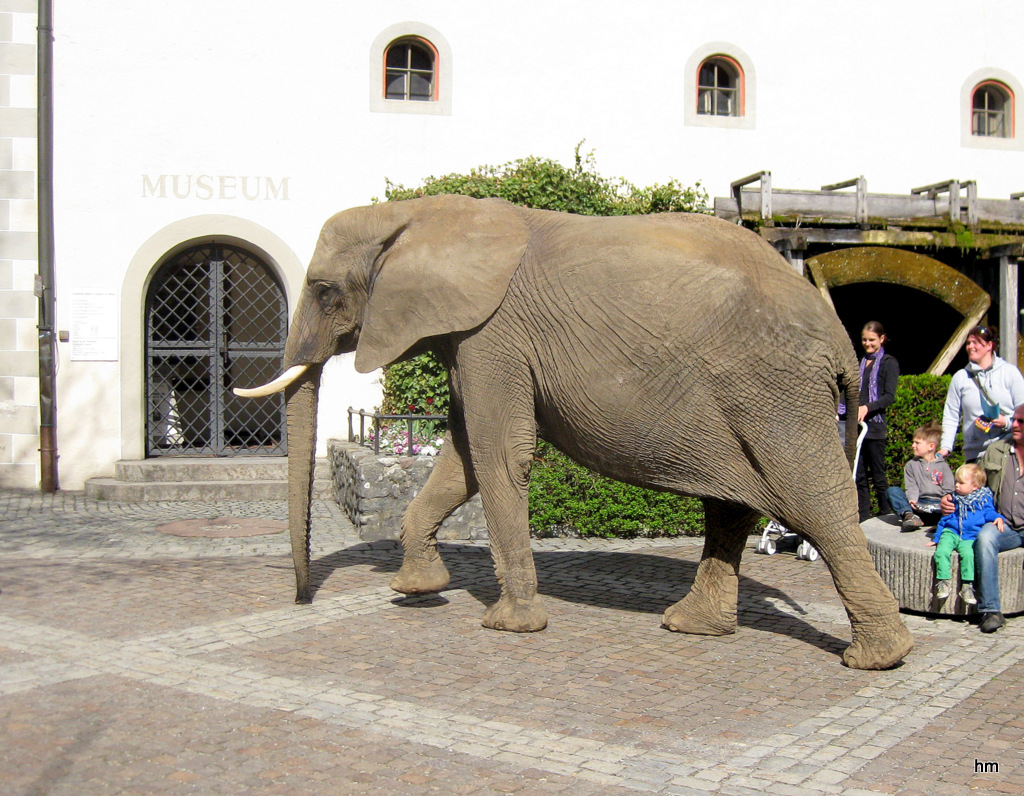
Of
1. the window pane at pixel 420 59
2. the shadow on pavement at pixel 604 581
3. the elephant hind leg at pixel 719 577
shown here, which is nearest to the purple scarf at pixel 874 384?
the shadow on pavement at pixel 604 581

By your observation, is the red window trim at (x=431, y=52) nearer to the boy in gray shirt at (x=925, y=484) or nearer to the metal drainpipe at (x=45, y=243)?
the metal drainpipe at (x=45, y=243)

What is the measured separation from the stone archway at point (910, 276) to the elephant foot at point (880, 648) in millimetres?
6794

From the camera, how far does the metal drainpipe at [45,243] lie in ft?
38.5

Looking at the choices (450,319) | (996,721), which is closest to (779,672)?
(996,721)

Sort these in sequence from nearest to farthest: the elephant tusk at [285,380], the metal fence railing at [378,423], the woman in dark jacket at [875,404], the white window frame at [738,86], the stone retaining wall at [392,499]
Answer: the elephant tusk at [285,380] < the woman in dark jacket at [875,404] < the stone retaining wall at [392,499] < the metal fence railing at [378,423] < the white window frame at [738,86]

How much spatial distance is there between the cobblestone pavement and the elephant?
0.39m

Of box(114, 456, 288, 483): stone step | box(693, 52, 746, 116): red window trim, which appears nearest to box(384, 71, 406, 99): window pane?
box(693, 52, 746, 116): red window trim

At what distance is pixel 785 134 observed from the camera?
540 inches

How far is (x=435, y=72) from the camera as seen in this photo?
12859mm

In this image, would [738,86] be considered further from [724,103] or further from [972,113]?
[972,113]

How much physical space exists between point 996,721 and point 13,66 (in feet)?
37.2

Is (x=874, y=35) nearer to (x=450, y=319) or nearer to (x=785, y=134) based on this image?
(x=785, y=134)

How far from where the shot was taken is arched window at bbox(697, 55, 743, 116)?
1369cm

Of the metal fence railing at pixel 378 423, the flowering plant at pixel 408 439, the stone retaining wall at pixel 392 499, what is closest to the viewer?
the stone retaining wall at pixel 392 499
